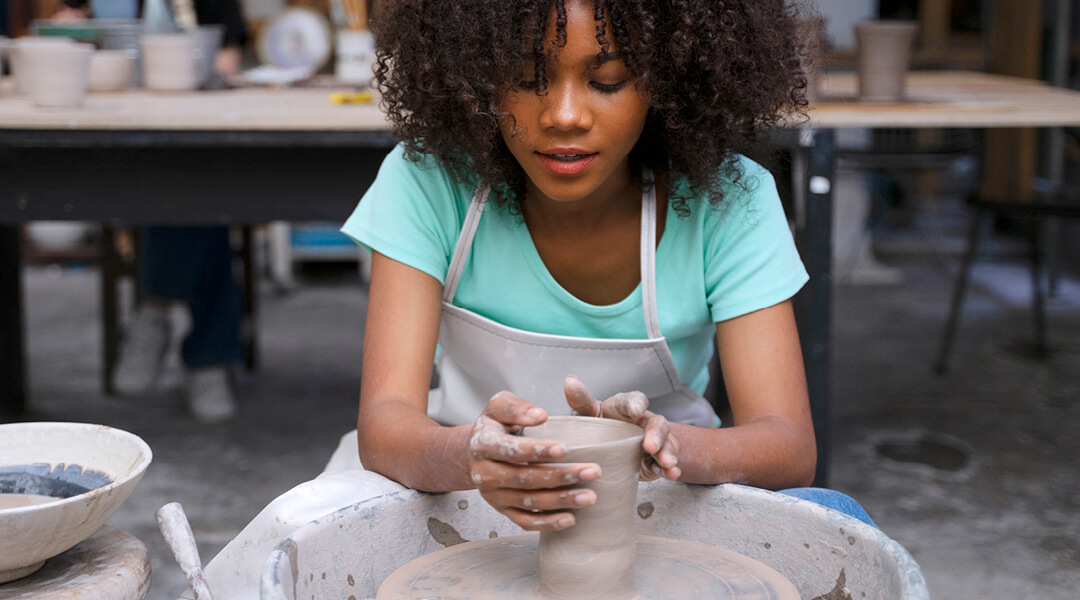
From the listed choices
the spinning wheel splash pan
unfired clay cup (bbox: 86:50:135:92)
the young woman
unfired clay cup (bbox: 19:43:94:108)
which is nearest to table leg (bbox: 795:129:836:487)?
the young woman

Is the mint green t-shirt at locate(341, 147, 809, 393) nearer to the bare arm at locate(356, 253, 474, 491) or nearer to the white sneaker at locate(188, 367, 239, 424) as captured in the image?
the bare arm at locate(356, 253, 474, 491)

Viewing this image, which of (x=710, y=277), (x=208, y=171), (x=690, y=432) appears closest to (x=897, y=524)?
(x=710, y=277)

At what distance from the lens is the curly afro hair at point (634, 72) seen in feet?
3.80

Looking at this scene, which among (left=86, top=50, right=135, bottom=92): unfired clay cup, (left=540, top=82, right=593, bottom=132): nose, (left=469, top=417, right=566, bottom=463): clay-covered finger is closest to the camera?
(left=469, top=417, right=566, bottom=463): clay-covered finger

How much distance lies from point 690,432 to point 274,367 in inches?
115

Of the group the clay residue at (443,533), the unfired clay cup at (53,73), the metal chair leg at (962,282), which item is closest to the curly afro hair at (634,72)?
the clay residue at (443,533)

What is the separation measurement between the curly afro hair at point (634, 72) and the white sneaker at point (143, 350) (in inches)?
85.8

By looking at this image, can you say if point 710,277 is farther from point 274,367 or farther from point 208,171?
point 274,367

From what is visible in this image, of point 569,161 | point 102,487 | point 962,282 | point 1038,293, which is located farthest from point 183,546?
point 1038,293

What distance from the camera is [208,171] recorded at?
6.97 ft

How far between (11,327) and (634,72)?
2512 mm

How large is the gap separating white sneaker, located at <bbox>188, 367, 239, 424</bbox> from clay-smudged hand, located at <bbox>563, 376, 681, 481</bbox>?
2.39 metres

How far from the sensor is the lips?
1161 mm

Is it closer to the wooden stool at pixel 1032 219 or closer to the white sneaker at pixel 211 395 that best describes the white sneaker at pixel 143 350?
the white sneaker at pixel 211 395
